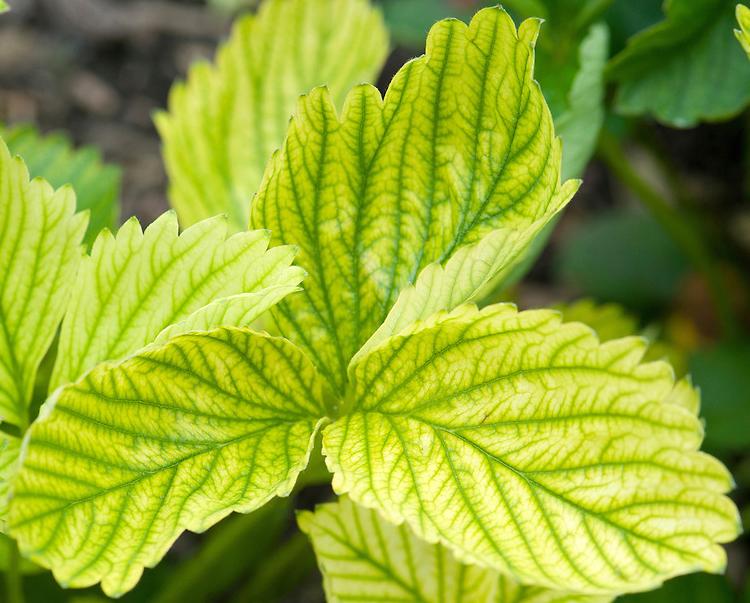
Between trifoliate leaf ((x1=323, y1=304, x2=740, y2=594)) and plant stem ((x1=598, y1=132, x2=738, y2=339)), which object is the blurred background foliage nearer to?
plant stem ((x1=598, y1=132, x2=738, y2=339))

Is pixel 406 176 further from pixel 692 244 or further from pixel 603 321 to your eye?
pixel 692 244

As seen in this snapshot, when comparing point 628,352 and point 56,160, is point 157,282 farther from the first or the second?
point 56,160

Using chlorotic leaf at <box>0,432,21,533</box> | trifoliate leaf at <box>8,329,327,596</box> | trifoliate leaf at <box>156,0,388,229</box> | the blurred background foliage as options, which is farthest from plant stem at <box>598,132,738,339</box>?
chlorotic leaf at <box>0,432,21,533</box>

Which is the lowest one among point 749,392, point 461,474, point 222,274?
point 749,392

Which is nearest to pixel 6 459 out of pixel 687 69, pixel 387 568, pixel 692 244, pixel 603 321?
pixel 387 568

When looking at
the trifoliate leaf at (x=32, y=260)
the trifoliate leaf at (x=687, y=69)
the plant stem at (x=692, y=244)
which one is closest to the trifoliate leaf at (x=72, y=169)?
the trifoliate leaf at (x=32, y=260)

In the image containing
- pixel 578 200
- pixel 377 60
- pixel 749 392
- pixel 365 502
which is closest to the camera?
pixel 365 502

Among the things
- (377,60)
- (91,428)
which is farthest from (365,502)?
(377,60)

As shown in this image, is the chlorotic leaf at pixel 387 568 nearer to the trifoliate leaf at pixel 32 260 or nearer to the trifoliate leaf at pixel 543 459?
the trifoliate leaf at pixel 543 459
